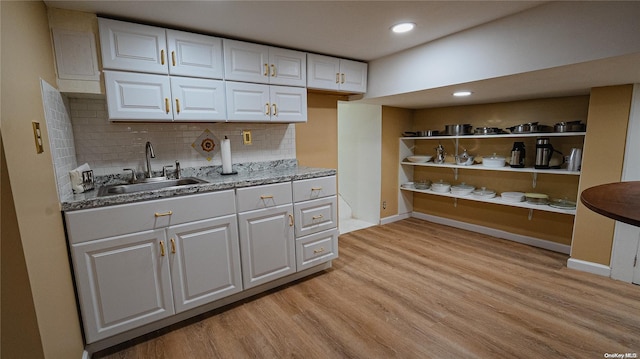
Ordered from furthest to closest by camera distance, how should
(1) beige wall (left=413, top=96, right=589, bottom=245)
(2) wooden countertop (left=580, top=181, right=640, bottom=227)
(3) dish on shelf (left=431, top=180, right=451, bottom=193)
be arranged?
(3) dish on shelf (left=431, top=180, right=451, bottom=193) < (1) beige wall (left=413, top=96, right=589, bottom=245) < (2) wooden countertop (left=580, top=181, right=640, bottom=227)

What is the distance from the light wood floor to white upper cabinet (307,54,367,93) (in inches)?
71.3

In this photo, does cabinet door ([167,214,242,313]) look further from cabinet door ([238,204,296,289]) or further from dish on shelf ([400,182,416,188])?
dish on shelf ([400,182,416,188])

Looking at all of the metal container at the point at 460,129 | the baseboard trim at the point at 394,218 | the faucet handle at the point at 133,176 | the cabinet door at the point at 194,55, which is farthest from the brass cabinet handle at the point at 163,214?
the metal container at the point at 460,129

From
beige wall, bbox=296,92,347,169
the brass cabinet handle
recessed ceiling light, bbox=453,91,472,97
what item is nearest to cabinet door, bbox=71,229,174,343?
the brass cabinet handle

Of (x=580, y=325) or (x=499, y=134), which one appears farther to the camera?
(x=499, y=134)

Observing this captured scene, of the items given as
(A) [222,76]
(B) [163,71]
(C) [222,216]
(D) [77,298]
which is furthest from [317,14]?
(D) [77,298]

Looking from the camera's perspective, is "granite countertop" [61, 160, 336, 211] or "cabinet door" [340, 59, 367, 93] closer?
"granite countertop" [61, 160, 336, 211]

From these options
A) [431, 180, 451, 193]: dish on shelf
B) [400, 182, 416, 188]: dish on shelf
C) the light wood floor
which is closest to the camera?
the light wood floor

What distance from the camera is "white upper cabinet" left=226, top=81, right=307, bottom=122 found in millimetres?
2338

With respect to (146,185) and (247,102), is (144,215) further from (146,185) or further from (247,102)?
(247,102)

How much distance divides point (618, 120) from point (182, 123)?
364 centimetres

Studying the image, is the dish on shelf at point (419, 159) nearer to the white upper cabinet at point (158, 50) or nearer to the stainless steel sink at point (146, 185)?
the white upper cabinet at point (158, 50)

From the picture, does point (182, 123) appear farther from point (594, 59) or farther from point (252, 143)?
point (594, 59)

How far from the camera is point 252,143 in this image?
2814 mm
